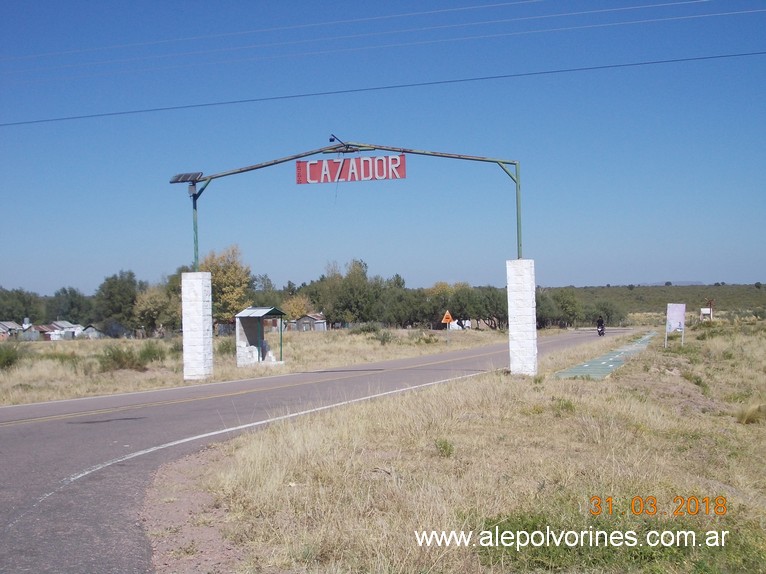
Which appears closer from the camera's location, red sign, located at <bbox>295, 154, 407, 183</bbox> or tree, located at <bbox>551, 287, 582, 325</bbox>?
red sign, located at <bbox>295, 154, 407, 183</bbox>

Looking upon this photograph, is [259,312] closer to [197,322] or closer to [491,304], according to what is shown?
[197,322]

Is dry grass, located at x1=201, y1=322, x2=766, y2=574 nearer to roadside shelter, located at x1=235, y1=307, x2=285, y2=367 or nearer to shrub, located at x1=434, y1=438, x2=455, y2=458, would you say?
shrub, located at x1=434, y1=438, x2=455, y2=458

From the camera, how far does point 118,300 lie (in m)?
86.5

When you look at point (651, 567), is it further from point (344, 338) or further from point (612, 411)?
point (344, 338)

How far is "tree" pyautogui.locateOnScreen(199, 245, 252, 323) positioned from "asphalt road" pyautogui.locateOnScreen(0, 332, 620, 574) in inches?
2315

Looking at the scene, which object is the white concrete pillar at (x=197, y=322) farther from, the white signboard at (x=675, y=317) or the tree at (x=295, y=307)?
the tree at (x=295, y=307)

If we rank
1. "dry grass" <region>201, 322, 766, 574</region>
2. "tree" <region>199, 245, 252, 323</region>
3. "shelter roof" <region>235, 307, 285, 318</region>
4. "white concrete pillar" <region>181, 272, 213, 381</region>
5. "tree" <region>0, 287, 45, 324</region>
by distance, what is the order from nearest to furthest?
1. "dry grass" <region>201, 322, 766, 574</region>
2. "white concrete pillar" <region>181, 272, 213, 381</region>
3. "shelter roof" <region>235, 307, 285, 318</region>
4. "tree" <region>199, 245, 252, 323</region>
5. "tree" <region>0, 287, 45, 324</region>

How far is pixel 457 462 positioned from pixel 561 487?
5.76ft

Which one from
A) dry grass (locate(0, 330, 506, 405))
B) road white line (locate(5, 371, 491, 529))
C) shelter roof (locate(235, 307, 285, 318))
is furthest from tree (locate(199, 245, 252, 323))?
road white line (locate(5, 371, 491, 529))

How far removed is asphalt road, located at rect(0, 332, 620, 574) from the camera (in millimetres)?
6367

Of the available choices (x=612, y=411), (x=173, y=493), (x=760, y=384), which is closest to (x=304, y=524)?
(x=173, y=493)

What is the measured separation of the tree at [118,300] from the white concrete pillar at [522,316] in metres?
72.0

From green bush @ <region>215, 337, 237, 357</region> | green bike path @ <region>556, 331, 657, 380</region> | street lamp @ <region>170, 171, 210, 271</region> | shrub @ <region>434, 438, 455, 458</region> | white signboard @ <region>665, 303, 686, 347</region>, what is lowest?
green bike path @ <region>556, 331, 657, 380</region>


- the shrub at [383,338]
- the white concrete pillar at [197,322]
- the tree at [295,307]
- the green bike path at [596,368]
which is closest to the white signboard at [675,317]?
the green bike path at [596,368]
